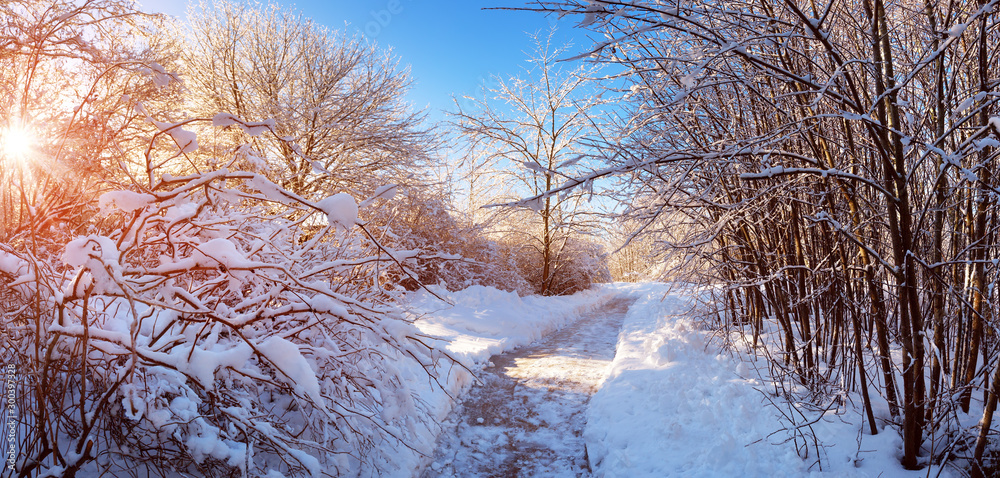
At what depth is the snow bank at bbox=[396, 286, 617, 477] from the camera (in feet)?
13.2

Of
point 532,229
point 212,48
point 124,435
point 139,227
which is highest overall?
point 212,48

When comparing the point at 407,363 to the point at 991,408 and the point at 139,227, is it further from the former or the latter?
the point at 991,408

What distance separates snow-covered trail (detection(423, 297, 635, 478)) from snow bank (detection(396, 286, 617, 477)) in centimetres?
17

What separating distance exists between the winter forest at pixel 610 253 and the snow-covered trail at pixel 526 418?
0.04 m

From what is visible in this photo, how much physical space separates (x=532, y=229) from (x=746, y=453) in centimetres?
1701

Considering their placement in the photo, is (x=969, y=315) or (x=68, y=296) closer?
(x=68, y=296)

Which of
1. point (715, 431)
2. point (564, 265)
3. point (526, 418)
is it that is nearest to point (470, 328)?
point (526, 418)

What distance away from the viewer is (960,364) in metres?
3.03

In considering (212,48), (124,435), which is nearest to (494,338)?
(124,435)

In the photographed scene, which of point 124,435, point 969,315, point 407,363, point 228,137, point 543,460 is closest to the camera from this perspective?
point 124,435

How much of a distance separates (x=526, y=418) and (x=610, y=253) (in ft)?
8.87

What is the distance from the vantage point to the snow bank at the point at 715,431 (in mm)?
2885

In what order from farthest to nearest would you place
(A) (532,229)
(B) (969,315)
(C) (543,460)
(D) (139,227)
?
1. (A) (532,229)
2. (C) (543,460)
3. (B) (969,315)
4. (D) (139,227)

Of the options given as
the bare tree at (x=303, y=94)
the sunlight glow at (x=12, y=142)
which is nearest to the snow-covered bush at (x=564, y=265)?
the bare tree at (x=303, y=94)
